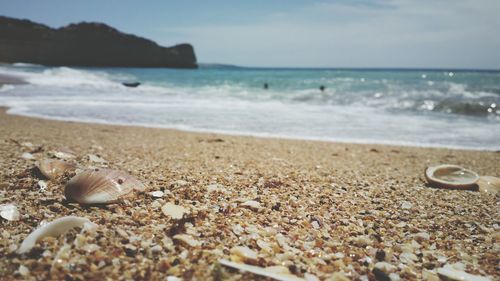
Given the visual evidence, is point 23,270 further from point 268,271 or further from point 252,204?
point 252,204

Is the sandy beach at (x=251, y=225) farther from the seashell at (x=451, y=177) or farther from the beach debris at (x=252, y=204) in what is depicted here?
the seashell at (x=451, y=177)

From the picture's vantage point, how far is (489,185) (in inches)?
156

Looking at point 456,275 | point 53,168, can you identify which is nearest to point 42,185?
point 53,168

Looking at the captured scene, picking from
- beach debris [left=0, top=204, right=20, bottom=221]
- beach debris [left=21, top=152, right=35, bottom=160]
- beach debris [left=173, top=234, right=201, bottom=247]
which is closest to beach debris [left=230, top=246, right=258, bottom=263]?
beach debris [left=173, top=234, right=201, bottom=247]

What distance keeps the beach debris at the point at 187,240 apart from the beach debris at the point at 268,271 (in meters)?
0.25

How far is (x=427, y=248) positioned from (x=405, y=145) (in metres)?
6.00

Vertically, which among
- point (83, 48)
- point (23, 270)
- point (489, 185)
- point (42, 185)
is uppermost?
point (83, 48)

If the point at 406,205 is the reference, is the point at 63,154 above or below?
above

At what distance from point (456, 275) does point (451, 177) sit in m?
2.62

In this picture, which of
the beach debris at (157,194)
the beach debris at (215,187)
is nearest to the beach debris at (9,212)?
the beach debris at (157,194)

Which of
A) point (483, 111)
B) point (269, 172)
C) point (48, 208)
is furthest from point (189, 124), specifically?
point (483, 111)

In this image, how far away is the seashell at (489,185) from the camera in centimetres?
385

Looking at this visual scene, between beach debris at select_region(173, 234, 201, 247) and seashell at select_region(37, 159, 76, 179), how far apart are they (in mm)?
1676

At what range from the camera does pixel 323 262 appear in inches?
79.6
